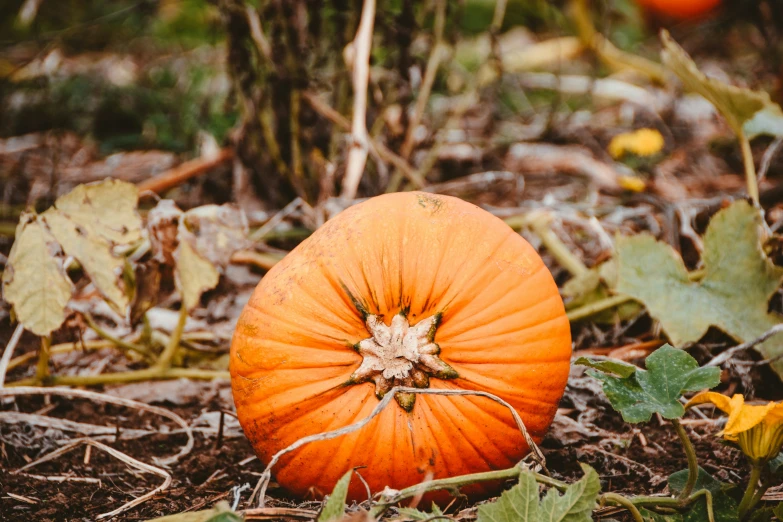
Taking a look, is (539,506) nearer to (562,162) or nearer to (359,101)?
(359,101)

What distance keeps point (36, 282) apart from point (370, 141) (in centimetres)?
138

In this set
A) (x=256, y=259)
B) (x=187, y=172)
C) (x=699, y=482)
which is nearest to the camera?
(x=699, y=482)

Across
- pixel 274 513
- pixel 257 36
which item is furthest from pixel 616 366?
pixel 257 36

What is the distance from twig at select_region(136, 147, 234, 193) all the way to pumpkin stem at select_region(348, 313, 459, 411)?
1.90 meters

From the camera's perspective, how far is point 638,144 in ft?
11.0

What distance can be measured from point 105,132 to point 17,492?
3.28 meters

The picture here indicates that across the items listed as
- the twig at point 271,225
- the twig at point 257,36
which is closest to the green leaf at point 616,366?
the twig at point 271,225

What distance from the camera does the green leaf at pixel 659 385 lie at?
119cm

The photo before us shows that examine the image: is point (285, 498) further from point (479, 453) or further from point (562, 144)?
Answer: point (562, 144)

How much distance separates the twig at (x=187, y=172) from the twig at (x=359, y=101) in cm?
74

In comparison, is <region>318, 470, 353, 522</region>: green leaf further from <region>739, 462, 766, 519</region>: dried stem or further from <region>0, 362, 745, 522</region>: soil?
<region>739, 462, 766, 519</region>: dried stem

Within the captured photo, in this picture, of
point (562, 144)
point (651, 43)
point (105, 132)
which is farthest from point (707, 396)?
point (651, 43)

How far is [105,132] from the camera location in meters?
4.32

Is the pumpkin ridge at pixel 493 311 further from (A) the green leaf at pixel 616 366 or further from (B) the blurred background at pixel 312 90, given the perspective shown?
(B) the blurred background at pixel 312 90
